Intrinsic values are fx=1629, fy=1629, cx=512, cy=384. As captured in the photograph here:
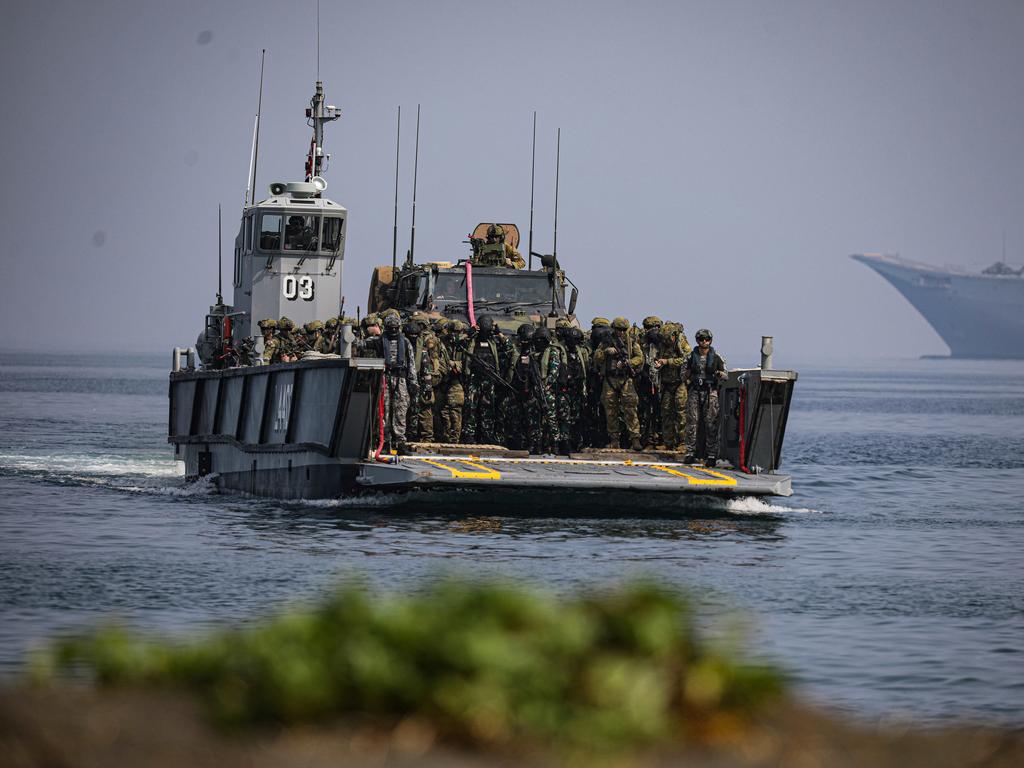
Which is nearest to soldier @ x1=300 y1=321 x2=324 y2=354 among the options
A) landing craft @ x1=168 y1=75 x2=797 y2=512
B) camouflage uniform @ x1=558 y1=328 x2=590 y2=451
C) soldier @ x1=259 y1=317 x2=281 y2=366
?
soldier @ x1=259 y1=317 x2=281 y2=366

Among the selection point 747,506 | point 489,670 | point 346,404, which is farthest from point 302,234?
point 489,670

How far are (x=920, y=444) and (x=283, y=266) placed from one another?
2094 cm

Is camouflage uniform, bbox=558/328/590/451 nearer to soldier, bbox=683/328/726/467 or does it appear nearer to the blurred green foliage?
soldier, bbox=683/328/726/467

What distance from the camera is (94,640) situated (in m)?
5.55

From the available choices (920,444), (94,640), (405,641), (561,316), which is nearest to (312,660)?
(405,641)

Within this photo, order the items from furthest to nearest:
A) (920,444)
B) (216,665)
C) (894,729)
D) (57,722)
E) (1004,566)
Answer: (920,444)
(1004,566)
(894,729)
(216,665)
(57,722)

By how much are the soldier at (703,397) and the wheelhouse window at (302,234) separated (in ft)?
26.2

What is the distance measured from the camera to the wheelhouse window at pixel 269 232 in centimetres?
2516

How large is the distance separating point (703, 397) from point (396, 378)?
3.64m

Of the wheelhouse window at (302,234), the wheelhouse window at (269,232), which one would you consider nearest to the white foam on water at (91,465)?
the wheelhouse window at (269,232)

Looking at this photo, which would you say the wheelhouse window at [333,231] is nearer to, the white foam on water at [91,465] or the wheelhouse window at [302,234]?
the wheelhouse window at [302,234]

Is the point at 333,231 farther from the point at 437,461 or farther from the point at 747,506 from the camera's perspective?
the point at 747,506

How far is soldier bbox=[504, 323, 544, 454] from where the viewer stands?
19.6m

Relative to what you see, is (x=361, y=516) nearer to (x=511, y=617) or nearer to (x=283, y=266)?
(x=283, y=266)
